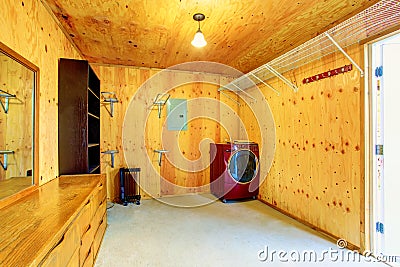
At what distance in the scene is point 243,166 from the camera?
385 centimetres

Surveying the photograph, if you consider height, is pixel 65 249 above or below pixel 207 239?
above

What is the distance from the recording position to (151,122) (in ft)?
13.3

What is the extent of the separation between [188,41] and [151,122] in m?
1.70

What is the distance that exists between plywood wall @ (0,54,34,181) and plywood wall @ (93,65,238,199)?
209 centimetres

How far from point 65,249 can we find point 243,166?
3042 millimetres

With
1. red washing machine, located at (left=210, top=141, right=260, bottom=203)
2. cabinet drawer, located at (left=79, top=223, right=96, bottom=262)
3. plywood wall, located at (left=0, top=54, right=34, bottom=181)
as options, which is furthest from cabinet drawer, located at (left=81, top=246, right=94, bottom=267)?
red washing machine, located at (left=210, top=141, right=260, bottom=203)

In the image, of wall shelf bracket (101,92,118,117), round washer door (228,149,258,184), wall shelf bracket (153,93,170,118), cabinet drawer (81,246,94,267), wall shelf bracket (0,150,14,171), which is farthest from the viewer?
wall shelf bracket (153,93,170,118)

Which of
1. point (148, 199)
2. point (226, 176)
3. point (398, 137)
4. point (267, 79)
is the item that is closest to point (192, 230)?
point (226, 176)

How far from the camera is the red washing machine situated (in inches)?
147

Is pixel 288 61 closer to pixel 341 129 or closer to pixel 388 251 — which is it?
pixel 341 129

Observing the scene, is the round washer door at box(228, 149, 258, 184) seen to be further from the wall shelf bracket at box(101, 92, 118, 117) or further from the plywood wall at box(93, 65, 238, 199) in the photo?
the wall shelf bracket at box(101, 92, 118, 117)

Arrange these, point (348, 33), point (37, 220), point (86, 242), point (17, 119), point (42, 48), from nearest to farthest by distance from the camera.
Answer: point (37, 220) < point (17, 119) < point (86, 242) < point (42, 48) < point (348, 33)

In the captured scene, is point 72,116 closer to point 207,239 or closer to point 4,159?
point 4,159

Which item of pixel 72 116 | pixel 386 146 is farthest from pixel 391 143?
pixel 72 116
